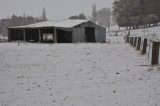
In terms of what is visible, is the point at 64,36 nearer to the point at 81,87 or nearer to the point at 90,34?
the point at 90,34

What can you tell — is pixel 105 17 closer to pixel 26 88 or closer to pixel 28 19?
pixel 28 19

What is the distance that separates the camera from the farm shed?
38312 millimetres

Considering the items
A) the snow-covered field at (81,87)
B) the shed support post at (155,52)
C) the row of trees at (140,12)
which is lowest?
the snow-covered field at (81,87)

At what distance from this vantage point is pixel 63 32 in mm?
41875

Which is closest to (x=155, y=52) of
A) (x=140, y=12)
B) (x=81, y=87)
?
Result: (x=81, y=87)

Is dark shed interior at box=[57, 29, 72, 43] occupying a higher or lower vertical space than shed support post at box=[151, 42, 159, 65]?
higher

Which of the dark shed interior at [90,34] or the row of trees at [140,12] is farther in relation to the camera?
the row of trees at [140,12]

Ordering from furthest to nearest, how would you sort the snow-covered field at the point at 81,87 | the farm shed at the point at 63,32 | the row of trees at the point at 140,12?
the row of trees at the point at 140,12, the farm shed at the point at 63,32, the snow-covered field at the point at 81,87

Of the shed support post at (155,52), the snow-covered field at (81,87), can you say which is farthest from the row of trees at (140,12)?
the snow-covered field at (81,87)

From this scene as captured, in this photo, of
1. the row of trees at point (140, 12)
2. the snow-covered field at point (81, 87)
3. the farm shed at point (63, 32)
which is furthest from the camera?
the row of trees at point (140, 12)

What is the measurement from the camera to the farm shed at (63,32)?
1508 inches

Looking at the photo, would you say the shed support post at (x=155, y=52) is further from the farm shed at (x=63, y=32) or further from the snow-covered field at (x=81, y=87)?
the farm shed at (x=63, y=32)

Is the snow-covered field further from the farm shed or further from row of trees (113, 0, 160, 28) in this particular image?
row of trees (113, 0, 160, 28)

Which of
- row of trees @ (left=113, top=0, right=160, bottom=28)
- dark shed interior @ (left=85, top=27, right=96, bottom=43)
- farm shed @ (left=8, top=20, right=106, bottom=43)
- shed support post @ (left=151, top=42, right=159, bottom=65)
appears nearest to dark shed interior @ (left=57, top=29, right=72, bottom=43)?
farm shed @ (left=8, top=20, right=106, bottom=43)
